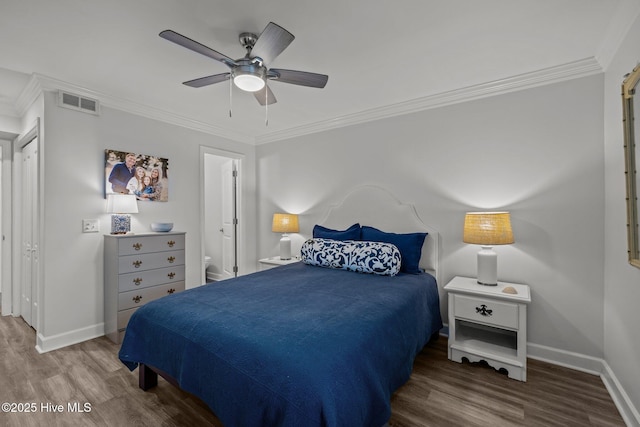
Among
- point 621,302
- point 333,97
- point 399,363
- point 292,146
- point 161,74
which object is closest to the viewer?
point 399,363

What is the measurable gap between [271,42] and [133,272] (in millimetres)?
2578

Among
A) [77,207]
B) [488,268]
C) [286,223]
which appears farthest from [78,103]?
[488,268]

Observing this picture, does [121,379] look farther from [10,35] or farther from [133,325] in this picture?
[10,35]

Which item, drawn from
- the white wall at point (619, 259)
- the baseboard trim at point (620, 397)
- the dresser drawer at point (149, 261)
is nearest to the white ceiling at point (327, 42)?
the white wall at point (619, 259)

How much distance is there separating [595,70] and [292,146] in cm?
321

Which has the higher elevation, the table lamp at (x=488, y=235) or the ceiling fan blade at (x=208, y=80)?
the ceiling fan blade at (x=208, y=80)

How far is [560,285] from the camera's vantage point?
8.04 feet

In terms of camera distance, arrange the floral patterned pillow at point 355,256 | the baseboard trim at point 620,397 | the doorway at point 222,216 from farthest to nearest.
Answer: the doorway at point 222,216 < the floral patterned pillow at point 355,256 < the baseboard trim at point 620,397

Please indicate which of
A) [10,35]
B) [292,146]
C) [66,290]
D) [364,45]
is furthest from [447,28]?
[66,290]

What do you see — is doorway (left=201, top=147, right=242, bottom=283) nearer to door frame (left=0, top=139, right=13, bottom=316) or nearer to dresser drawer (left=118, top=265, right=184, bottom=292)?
dresser drawer (left=118, top=265, right=184, bottom=292)

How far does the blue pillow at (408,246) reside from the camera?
2.82 meters

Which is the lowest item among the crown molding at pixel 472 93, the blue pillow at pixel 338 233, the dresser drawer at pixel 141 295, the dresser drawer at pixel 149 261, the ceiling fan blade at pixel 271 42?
the dresser drawer at pixel 141 295

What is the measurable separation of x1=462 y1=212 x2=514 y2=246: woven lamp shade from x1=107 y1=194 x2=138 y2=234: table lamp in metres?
3.26

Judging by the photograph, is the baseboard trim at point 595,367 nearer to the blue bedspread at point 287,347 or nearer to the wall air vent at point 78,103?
the blue bedspread at point 287,347
